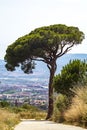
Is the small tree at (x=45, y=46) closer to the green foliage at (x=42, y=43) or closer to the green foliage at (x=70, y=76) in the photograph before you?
the green foliage at (x=42, y=43)

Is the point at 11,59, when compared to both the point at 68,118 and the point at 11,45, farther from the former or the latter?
the point at 68,118

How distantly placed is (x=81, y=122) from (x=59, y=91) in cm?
917

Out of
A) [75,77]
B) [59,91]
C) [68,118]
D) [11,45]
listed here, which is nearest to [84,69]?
[75,77]

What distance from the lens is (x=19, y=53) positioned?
40.8 meters

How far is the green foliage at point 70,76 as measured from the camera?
25609mm

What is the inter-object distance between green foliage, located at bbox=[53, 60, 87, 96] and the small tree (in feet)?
37.7

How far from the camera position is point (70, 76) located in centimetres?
2598

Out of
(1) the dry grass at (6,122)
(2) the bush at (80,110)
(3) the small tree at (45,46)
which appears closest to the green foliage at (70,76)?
(1) the dry grass at (6,122)

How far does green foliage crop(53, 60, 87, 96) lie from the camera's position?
25.6m

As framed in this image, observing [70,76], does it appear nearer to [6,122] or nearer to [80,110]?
[6,122]

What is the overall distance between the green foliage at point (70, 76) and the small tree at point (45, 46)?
452 inches

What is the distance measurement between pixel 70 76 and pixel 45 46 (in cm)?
1399

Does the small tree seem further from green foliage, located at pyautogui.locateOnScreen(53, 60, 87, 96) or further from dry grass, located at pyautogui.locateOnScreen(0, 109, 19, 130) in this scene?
dry grass, located at pyautogui.locateOnScreen(0, 109, 19, 130)

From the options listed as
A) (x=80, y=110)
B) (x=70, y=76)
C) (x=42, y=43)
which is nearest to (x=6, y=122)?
(x=80, y=110)
